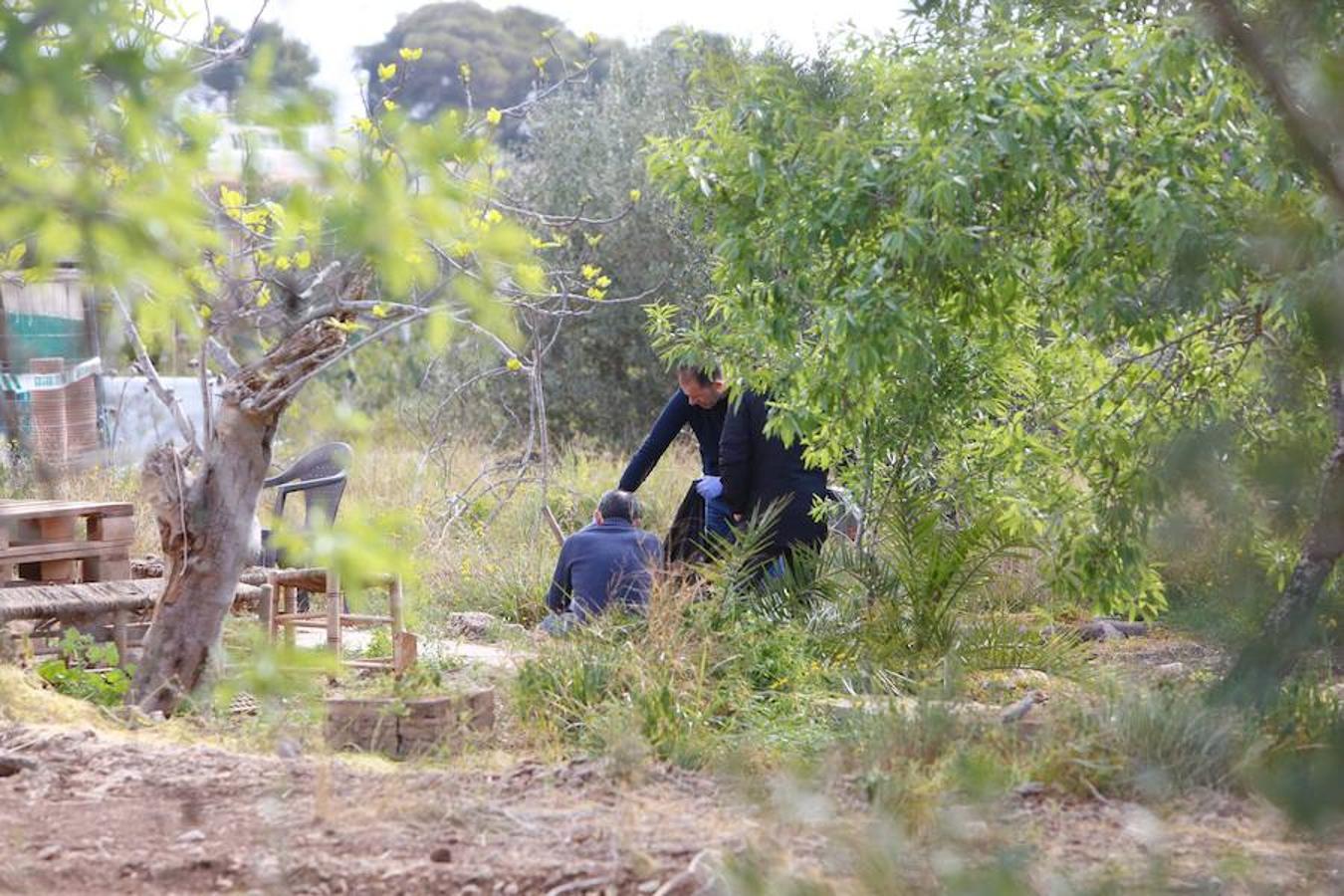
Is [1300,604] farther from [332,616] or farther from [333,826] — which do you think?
[332,616]

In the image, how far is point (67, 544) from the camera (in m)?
7.80

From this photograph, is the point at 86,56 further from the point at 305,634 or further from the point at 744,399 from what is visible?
the point at 305,634

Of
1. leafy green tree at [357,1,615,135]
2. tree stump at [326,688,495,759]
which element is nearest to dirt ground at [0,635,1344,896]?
tree stump at [326,688,495,759]

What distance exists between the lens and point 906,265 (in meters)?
6.09

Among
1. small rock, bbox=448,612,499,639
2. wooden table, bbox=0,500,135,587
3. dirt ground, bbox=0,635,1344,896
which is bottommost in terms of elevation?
small rock, bbox=448,612,499,639

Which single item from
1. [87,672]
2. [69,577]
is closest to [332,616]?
[87,672]

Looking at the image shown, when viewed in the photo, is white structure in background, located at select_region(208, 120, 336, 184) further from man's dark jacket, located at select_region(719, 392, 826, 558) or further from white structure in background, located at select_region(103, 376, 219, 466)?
white structure in background, located at select_region(103, 376, 219, 466)

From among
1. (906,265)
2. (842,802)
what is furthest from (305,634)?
(842,802)

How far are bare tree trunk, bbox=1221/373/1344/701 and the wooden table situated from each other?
517 cm

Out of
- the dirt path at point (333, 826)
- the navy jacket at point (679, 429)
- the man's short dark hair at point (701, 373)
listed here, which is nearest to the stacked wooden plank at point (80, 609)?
the dirt path at point (333, 826)

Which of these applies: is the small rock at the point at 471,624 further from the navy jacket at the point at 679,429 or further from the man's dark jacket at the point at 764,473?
the man's dark jacket at the point at 764,473

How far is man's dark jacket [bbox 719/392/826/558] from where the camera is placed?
8375 millimetres

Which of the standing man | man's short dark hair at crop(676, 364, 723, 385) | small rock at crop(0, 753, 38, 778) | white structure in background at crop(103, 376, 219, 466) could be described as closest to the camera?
small rock at crop(0, 753, 38, 778)

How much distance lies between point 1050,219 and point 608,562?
2.46 metres
